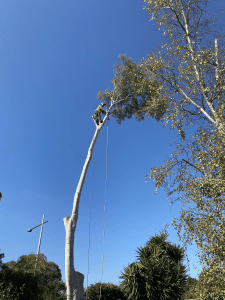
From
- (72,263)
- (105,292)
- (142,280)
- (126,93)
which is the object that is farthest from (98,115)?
(105,292)

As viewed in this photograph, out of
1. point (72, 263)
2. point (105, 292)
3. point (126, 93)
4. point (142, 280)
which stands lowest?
point (105, 292)

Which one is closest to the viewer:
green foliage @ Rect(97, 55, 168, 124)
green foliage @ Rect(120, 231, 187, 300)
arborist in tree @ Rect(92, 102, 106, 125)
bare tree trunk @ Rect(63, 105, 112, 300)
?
bare tree trunk @ Rect(63, 105, 112, 300)

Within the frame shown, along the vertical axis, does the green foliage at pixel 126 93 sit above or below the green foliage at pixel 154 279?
above

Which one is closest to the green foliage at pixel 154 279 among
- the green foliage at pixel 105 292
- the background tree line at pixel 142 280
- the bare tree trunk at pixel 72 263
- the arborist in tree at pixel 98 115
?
the background tree line at pixel 142 280

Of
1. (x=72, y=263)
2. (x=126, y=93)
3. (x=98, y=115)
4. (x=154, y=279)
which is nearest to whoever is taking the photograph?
(x=72, y=263)

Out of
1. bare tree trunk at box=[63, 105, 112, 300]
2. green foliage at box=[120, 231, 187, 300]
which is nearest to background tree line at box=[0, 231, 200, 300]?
green foliage at box=[120, 231, 187, 300]

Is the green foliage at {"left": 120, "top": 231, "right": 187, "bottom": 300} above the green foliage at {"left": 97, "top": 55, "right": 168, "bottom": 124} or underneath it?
underneath

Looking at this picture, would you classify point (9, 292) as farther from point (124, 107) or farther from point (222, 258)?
point (124, 107)

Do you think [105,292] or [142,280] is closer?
[142,280]

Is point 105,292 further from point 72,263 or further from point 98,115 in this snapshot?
point 98,115

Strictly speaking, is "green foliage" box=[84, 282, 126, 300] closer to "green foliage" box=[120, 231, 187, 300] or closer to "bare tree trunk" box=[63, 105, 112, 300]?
"green foliage" box=[120, 231, 187, 300]

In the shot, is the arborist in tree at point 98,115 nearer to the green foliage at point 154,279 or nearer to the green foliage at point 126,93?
the green foliage at point 126,93

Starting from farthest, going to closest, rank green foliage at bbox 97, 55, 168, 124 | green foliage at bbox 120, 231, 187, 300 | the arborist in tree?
green foliage at bbox 97, 55, 168, 124, green foliage at bbox 120, 231, 187, 300, the arborist in tree

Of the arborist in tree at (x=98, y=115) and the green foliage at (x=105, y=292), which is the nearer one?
the arborist in tree at (x=98, y=115)
